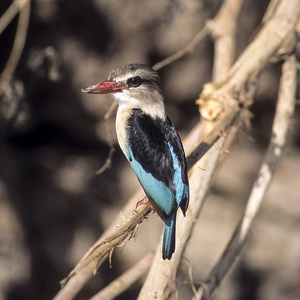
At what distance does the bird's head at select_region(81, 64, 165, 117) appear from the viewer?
7.82ft

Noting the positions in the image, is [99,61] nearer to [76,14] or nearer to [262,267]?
[76,14]

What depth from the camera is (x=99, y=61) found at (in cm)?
409

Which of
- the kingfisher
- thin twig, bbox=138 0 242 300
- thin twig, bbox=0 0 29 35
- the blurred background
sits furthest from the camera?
the blurred background

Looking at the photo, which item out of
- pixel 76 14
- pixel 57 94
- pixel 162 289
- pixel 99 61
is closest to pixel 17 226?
pixel 57 94

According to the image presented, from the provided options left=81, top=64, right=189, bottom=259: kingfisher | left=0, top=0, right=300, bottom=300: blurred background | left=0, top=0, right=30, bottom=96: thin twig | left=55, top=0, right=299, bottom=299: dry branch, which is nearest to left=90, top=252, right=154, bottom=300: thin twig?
left=55, top=0, right=299, bottom=299: dry branch

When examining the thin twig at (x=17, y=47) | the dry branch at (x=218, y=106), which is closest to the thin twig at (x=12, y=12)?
the thin twig at (x=17, y=47)

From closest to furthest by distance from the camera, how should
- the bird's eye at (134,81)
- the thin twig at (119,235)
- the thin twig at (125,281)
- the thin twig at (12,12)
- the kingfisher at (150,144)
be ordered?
the thin twig at (119,235) < the kingfisher at (150,144) < the bird's eye at (134,81) < the thin twig at (125,281) < the thin twig at (12,12)

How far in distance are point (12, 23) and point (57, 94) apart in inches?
25.7

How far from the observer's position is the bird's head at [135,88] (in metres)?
2.38

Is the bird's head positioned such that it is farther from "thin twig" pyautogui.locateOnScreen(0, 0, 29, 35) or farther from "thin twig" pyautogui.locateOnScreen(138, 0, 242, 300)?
"thin twig" pyautogui.locateOnScreen(0, 0, 29, 35)

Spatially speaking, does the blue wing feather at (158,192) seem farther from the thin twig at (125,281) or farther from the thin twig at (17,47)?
the thin twig at (17,47)

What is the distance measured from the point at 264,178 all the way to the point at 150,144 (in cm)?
113

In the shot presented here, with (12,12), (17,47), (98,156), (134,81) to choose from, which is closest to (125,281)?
(134,81)

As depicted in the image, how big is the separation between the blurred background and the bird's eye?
1.41 metres
